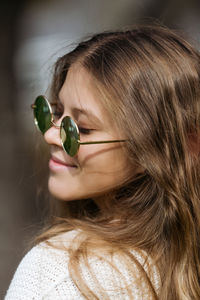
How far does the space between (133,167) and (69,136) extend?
26cm

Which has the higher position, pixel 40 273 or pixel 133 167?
pixel 133 167

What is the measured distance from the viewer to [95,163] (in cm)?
161

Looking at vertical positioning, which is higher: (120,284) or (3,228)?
(120,284)

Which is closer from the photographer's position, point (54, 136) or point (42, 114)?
point (54, 136)

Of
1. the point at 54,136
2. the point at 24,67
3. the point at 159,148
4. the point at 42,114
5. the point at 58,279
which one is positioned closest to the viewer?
the point at 58,279

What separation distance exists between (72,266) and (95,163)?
39 centimetres

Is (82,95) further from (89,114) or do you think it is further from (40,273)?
(40,273)

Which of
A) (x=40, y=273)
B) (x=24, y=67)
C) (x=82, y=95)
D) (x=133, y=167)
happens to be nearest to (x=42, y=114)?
(x=82, y=95)

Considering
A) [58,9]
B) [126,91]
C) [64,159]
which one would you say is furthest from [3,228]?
[58,9]

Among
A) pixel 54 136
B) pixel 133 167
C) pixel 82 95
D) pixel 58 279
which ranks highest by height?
pixel 82 95

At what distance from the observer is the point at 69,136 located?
1.59 metres

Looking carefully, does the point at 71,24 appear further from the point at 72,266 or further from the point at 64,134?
the point at 72,266

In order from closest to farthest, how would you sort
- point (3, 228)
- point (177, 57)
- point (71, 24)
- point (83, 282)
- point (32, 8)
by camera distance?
point (83, 282) → point (177, 57) → point (3, 228) → point (32, 8) → point (71, 24)

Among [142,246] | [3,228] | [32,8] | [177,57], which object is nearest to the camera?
[142,246]
